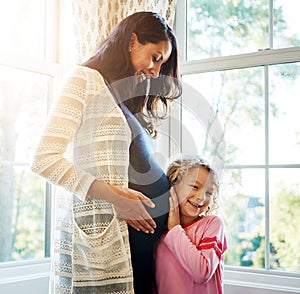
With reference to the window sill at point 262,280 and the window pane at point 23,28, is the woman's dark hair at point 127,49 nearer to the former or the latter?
the window pane at point 23,28

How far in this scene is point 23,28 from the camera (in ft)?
7.40

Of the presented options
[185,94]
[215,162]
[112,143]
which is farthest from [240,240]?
[112,143]

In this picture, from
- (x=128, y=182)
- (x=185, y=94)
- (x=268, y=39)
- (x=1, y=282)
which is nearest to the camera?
(x=128, y=182)

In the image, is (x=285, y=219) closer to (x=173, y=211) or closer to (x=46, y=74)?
(x=173, y=211)

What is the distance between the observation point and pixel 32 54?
2.30 metres

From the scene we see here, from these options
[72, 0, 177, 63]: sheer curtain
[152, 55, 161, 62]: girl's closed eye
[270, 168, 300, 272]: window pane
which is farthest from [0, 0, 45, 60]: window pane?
[270, 168, 300, 272]: window pane

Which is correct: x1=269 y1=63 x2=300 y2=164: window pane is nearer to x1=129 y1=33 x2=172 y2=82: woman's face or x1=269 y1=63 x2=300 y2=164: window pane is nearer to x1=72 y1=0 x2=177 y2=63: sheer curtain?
x1=72 y1=0 x2=177 y2=63: sheer curtain

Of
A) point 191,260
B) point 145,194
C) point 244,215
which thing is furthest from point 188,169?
point 244,215

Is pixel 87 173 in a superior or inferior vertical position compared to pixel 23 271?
superior

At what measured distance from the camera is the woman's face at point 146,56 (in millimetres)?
1531

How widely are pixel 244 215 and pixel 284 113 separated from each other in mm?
461

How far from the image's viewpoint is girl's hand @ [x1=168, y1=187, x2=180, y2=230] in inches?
62.3

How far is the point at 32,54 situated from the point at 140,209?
1190mm

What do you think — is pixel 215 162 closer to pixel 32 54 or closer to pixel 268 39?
pixel 268 39
